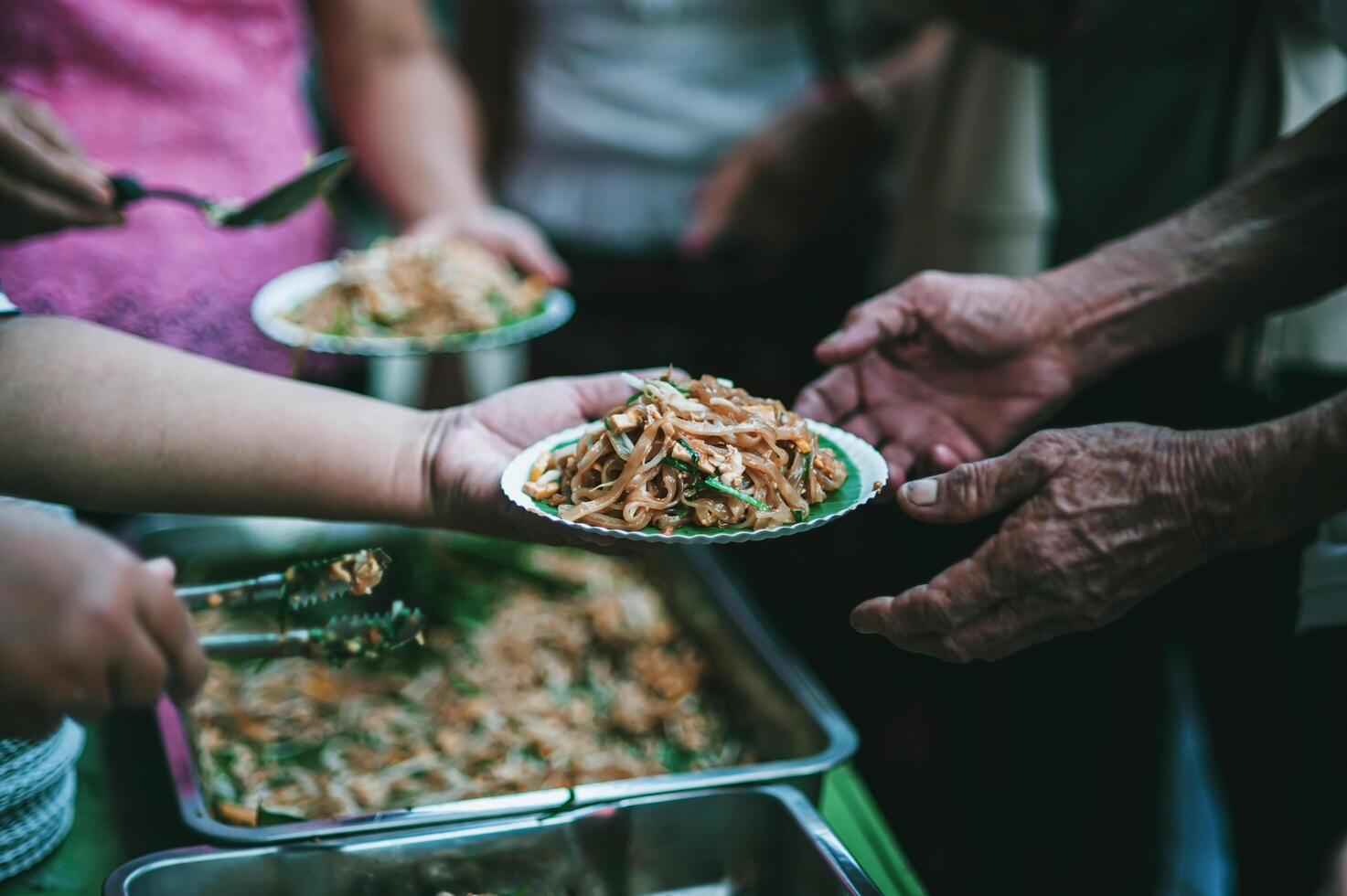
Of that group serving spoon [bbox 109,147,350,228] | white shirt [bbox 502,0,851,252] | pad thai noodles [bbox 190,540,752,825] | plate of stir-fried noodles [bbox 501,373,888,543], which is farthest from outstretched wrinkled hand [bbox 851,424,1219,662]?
white shirt [bbox 502,0,851,252]

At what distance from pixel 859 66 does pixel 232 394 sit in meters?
2.81

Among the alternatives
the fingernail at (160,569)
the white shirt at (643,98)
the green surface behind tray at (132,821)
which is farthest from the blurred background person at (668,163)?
the fingernail at (160,569)

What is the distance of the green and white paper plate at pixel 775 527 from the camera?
1.30 metres

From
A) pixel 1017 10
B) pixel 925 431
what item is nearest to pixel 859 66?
pixel 1017 10

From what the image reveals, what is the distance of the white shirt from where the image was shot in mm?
3340

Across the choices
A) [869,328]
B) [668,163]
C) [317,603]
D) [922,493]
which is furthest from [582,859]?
[668,163]

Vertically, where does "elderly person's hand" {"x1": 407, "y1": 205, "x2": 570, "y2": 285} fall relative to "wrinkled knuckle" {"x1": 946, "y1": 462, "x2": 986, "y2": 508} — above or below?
below

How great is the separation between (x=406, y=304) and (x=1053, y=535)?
1.84 m

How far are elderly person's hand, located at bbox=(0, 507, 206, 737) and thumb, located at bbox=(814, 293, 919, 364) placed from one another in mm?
1129

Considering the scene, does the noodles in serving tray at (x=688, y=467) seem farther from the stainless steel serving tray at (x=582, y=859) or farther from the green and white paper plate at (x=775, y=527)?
the stainless steel serving tray at (x=582, y=859)

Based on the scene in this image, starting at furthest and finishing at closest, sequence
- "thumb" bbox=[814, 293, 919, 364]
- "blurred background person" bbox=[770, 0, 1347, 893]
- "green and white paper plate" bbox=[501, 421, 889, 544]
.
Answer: "blurred background person" bbox=[770, 0, 1347, 893], "thumb" bbox=[814, 293, 919, 364], "green and white paper plate" bbox=[501, 421, 889, 544]

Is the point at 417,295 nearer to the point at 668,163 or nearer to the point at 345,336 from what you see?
the point at 345,336

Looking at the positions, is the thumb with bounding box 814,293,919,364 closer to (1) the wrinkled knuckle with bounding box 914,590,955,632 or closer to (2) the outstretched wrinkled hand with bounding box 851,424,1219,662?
(2) the outstretched wrinkled hand with bounding box 851,424,1219,662

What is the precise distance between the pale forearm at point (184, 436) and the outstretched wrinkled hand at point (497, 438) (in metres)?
0.05
